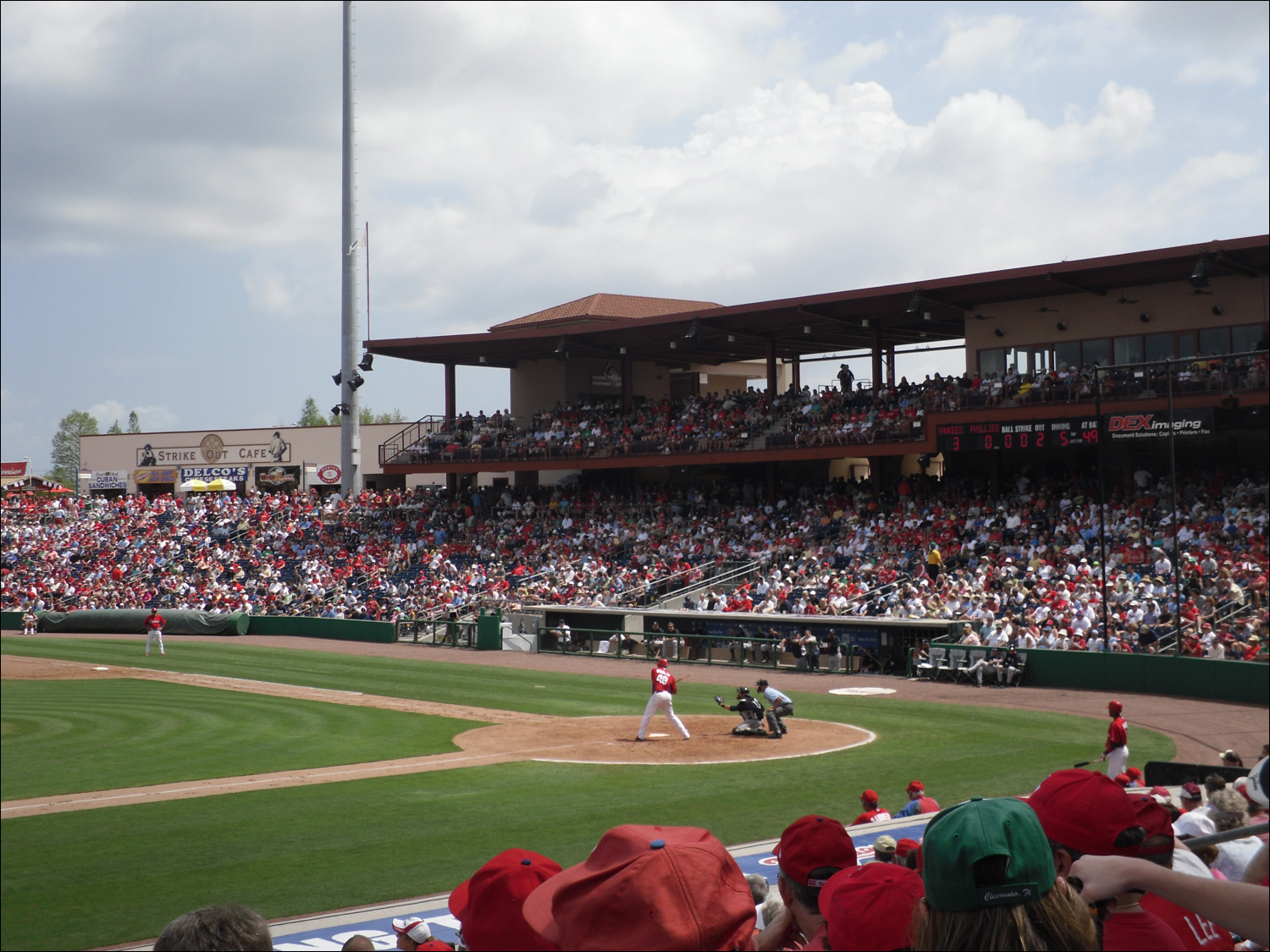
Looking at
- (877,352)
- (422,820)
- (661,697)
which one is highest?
(877,352)

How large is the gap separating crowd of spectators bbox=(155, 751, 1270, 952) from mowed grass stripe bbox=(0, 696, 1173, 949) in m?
8.70

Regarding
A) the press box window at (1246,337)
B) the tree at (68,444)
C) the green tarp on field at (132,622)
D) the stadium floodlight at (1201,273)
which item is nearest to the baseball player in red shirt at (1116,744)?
the stadium floodlight at (1201,273)

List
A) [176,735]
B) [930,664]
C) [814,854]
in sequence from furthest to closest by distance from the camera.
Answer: [930,664]
[176,735]
[814,854]

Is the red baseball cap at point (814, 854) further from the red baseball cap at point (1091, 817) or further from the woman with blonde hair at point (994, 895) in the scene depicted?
the woman with blonde hair at point (994, 895)

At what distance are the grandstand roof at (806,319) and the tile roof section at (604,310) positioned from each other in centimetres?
9

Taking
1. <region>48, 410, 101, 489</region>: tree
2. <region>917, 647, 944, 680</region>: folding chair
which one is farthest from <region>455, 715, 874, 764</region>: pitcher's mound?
<region>48, 410, 101, 489</region>: tree

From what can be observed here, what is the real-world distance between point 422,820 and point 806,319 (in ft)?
104

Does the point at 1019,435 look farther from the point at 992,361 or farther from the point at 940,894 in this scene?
the point at 940,894

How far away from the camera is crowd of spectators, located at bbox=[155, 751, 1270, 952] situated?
246cm

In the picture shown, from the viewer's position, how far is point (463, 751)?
777 inches

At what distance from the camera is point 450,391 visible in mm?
55250

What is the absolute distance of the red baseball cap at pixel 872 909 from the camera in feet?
10.7

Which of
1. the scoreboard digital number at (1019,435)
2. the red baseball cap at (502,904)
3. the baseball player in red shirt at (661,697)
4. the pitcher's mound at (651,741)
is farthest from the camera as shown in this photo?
the scoreboard digital number at (1019,435)

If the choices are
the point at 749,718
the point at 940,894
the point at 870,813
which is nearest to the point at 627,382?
the point at 749,718
